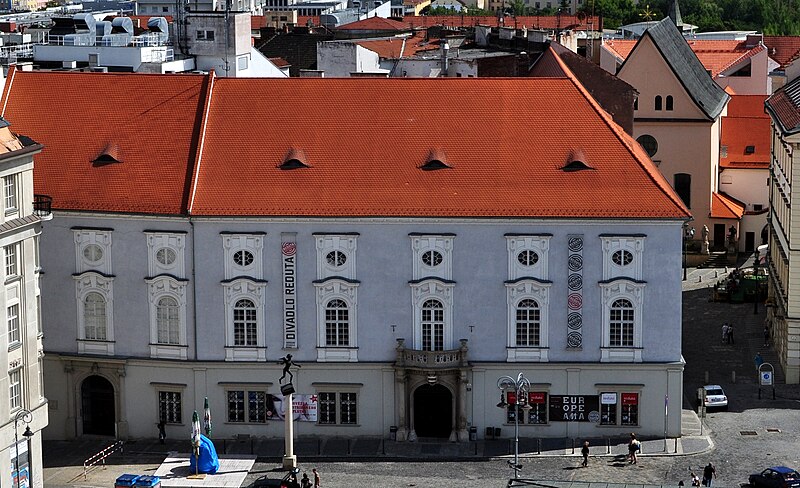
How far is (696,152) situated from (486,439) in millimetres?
55631

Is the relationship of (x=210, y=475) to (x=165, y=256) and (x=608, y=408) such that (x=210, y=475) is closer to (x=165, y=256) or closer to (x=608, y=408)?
(x=165, y=256)

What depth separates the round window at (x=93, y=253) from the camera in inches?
4200

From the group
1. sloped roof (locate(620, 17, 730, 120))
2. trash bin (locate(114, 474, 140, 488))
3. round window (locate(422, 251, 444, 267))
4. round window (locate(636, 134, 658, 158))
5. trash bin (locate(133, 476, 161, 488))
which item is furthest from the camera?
round window (locate(636, 134, 658, 158))

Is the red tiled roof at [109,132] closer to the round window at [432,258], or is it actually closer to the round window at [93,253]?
the round window at [93,253]

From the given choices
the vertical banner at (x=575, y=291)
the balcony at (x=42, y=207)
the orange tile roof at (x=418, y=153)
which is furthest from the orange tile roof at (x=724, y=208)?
the balcony at (x=42, y=207)

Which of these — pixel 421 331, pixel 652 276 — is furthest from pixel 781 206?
pixel 421 331

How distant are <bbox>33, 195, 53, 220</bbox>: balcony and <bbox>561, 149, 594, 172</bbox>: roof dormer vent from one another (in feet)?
87.7

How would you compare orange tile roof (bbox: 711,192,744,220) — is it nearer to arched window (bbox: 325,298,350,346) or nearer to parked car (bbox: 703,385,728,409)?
parked car (bbox: 703,385,728,409)

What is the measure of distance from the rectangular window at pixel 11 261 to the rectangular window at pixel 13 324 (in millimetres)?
1571

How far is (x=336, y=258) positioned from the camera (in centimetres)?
10550

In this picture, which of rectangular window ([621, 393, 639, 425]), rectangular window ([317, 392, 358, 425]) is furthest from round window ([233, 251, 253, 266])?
rectangular window ([621, 393, 639, 425])

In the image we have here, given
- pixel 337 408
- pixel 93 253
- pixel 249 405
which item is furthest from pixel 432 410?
pixel 93 253

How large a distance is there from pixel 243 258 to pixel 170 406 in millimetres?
8881

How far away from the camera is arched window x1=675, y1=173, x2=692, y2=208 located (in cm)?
15538
